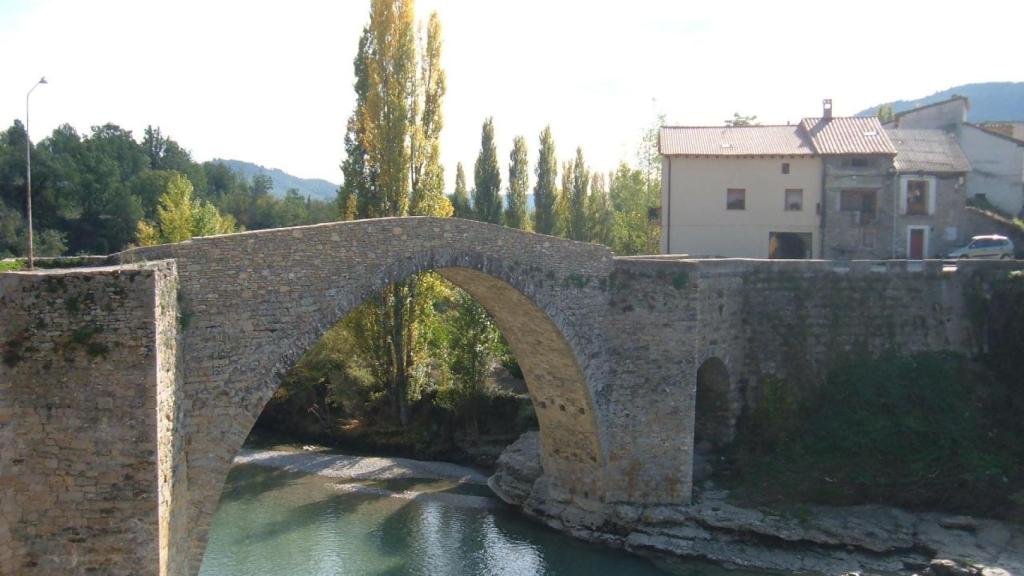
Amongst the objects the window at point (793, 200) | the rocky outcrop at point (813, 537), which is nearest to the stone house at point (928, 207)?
the window at point (793, 200)

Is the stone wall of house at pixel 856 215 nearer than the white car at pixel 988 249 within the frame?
No

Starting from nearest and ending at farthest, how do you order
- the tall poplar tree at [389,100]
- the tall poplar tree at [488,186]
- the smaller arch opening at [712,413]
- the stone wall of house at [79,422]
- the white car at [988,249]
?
1. the stone wall of house at [79,422]
2. the smaller arch opening at [712,413]
3. the tall poplar tree at [389,100]
4. the white car at [988,249]
5. the tall poplar tree at [488,186]

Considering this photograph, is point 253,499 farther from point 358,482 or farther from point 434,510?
point 434,510

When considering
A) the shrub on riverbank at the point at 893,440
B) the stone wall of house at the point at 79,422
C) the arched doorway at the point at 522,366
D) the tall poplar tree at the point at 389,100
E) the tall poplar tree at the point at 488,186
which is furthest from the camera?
the tall poplar tree at the point at 488,186

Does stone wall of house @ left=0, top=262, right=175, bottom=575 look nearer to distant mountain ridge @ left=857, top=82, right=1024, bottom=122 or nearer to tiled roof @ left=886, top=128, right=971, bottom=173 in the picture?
tiled roof @ left=886, top=128, right=971, bottom=173

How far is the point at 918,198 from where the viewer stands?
24.3 m

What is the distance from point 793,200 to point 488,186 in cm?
1193

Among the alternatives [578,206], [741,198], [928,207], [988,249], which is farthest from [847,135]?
[578,206]

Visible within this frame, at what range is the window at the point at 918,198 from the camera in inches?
950

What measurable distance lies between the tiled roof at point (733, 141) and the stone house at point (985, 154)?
5692 mm

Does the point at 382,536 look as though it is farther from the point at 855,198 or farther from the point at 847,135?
the point at 847,135

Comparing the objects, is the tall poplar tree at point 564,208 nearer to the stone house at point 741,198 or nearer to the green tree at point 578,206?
the green tree at point 578,206

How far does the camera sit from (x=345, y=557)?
1622 centimetres

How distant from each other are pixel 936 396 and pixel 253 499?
620 inches
